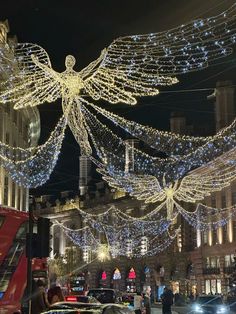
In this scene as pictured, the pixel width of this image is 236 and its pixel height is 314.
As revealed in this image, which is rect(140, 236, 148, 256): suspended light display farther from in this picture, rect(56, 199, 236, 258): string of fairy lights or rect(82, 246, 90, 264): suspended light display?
rect(82, 246, 90, 264): suspended light display

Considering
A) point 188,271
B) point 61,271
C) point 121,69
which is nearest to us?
point 121,69

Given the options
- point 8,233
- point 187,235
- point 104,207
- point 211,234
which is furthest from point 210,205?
point 8,233

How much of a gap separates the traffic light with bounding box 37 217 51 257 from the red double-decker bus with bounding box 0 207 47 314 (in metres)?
3.37

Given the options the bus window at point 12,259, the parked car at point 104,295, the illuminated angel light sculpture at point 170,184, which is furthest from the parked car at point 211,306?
the bus window at point 12,259

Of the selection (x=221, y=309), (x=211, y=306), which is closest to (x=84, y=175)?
(x=211, y=306)

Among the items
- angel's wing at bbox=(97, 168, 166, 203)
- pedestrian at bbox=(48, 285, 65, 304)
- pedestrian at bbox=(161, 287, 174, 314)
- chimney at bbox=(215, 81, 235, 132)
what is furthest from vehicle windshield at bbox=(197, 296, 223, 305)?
chimney at bbox=(215, 81, 235, 132)

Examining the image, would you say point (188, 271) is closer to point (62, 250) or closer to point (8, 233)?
point (62, 250)

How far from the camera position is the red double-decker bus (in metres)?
17.3

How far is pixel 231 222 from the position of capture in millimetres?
61000

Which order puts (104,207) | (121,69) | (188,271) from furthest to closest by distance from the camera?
(104,207)
(188,271)
(121,69)

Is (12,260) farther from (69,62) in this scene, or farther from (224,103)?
(224,103)

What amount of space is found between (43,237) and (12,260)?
3885 millimetres

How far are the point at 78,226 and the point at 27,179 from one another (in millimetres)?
53790

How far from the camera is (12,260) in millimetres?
17531
